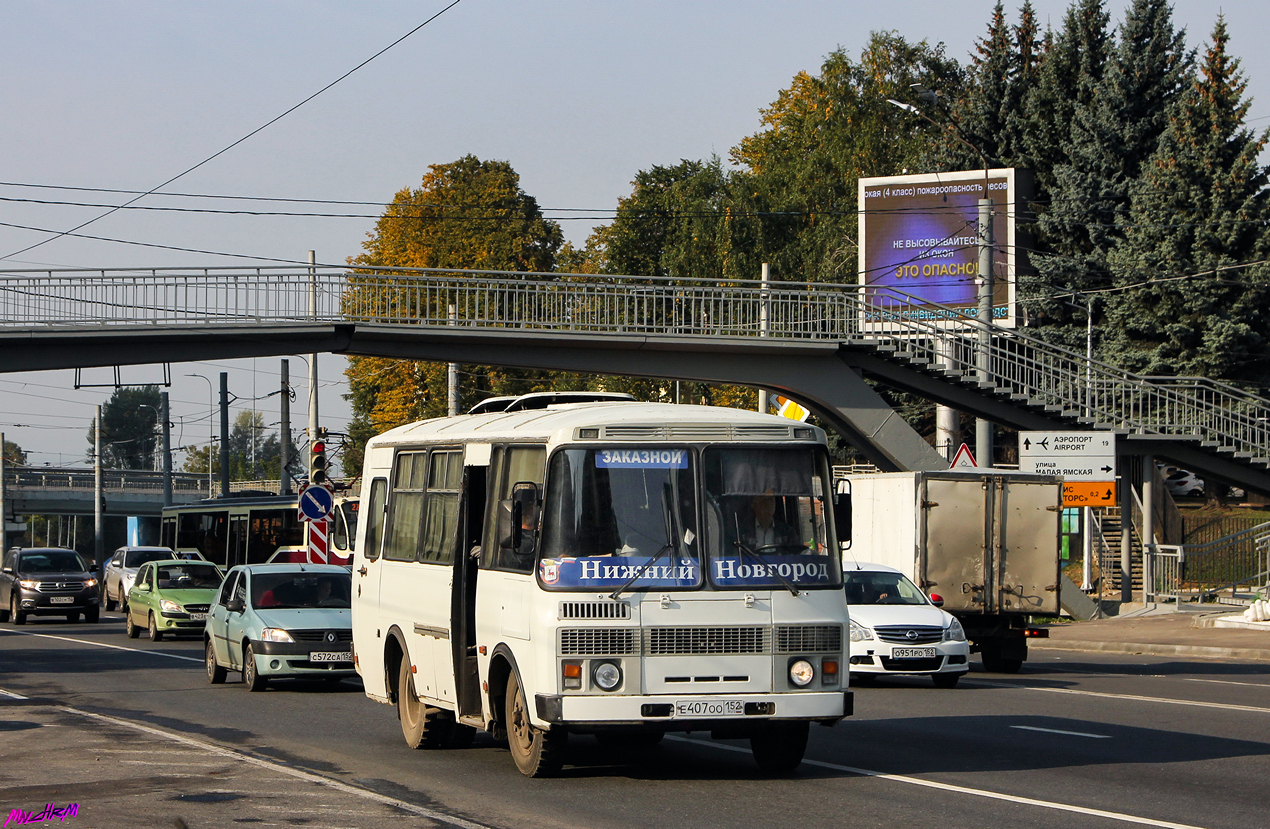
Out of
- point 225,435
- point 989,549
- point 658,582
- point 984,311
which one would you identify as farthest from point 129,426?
point 658,582

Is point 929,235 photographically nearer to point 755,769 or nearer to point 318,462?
point 318,462

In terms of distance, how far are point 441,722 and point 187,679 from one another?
8994mm

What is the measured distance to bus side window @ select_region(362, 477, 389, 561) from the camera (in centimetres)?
1375

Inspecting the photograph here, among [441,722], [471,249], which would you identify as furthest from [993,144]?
[441,722]

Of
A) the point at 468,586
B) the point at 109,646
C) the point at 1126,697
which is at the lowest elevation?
the point at 109,646

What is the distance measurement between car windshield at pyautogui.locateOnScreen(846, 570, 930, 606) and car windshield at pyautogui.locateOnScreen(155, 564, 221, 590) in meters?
14.9

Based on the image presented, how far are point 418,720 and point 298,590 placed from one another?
7798 millimetres

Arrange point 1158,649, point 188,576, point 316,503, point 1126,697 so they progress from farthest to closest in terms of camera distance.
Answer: point 188,576, point 316,503, point 1158,649, point 1126,697

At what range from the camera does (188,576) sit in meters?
30.5

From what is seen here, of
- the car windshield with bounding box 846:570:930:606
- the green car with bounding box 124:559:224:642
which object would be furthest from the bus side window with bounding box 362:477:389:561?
the green car with bounding box 124:559:224:642

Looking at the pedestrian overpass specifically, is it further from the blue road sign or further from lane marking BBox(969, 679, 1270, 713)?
lane marking BBox(969, 679, 1270, 713)

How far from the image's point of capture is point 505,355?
32.2m

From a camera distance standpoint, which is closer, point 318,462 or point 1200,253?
point 318,462

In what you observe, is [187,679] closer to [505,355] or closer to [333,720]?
[333,720]
